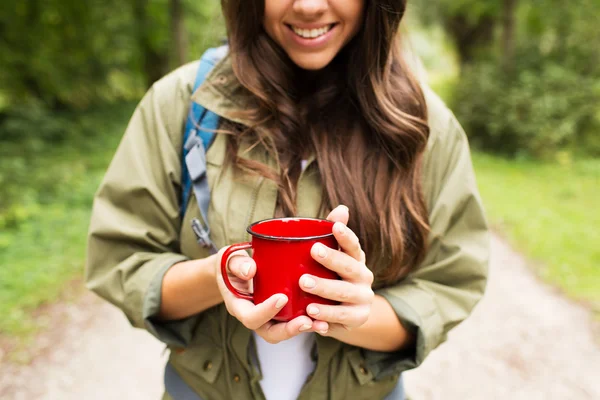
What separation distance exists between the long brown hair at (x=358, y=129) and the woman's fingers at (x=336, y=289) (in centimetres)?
34

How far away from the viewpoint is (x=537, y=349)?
13.7 ft

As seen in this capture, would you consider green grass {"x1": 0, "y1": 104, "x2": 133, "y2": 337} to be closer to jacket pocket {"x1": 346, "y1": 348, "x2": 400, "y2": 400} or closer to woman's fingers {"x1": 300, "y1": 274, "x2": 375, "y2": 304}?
jacket pocket {"x1": 346, "y1": 348, "x2": 400, "y2": 400}

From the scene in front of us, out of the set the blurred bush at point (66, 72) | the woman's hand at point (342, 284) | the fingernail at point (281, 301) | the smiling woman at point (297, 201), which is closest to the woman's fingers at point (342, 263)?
the woman's hand at point (342, 284)

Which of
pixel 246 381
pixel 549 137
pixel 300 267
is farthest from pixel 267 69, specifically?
pixel 549 137

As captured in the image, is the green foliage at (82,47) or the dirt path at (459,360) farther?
the green foliage at (82,47)

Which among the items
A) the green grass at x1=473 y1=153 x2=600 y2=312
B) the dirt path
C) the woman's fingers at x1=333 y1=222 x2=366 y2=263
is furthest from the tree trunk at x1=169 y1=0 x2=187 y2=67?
the woman's fingers at x1=333 y1=222 x2=366 y2=263

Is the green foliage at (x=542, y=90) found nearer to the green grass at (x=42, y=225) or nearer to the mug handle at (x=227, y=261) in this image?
the green grass at (x=42, y=225)

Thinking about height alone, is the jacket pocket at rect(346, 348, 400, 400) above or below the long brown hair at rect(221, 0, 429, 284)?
below

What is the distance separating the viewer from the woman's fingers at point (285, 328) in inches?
43.8

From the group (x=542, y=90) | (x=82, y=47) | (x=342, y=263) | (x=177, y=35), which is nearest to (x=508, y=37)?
(x=542, y=90)

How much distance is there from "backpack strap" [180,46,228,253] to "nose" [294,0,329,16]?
35 cm

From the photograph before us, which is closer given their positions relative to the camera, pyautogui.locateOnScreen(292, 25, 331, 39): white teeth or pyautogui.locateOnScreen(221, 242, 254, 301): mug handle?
pyautogui.locateOnScreen(221, 242, 254, 301): mug handle

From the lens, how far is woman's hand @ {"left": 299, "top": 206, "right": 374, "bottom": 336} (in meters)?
1.07

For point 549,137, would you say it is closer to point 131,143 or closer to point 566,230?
point 566,230
